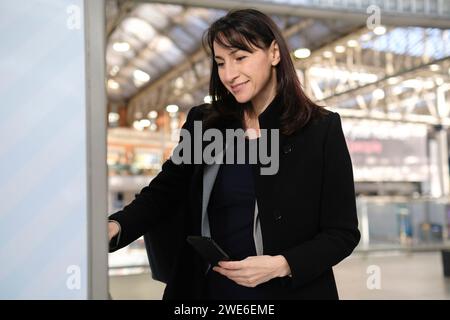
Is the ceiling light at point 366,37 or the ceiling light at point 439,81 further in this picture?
the ceiling light at point 439,81

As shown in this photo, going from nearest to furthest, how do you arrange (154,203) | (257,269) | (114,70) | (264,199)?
1. (257,269)
2. (264,199)
3. (154,203)
4. (114,70)

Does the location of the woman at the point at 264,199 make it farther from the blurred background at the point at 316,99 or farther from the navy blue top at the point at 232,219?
the blurred background at the point at 316,99

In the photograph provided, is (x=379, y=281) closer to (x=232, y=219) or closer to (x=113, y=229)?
(x=232, y=219)

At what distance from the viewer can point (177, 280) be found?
4.52 feet

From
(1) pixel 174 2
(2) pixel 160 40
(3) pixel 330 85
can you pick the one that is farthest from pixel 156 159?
(1) pixel 174 2

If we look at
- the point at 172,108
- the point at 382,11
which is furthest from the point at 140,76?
the point at 382,11

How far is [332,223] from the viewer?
1.25m

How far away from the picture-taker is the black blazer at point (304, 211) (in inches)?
48.2

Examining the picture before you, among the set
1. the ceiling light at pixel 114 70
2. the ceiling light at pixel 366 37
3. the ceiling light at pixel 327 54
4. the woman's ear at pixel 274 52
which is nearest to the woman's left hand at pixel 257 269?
the woman's ear at pixel 274 52

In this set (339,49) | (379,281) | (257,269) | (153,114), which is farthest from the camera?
(153,114)

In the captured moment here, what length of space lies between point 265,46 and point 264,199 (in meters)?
0.38

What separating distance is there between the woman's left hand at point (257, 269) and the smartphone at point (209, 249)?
0.08 feet
